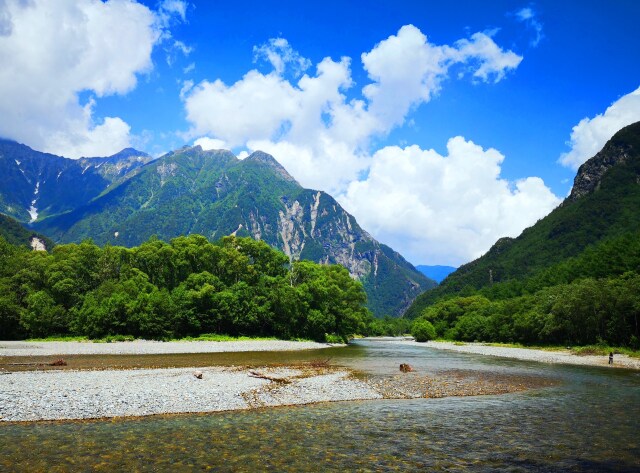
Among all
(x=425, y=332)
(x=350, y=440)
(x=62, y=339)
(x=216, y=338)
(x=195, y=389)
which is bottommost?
(x=425, y=332)

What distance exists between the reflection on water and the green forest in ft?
202

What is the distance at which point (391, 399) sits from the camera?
2594 cm

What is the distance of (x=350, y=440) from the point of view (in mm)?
16281

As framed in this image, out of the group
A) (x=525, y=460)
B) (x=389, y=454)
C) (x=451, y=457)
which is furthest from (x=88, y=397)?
(x=525, y=460)

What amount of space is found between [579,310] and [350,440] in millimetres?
78663

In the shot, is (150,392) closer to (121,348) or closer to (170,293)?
(121,348)

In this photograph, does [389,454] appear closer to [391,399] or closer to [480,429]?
[480,429]

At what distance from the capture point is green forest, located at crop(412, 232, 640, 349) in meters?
73.4

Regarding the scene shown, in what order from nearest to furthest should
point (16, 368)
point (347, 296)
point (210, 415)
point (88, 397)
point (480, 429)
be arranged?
point (480, 429), point (210, 415), point (88, 397), point (16, 368), point (347, 296)

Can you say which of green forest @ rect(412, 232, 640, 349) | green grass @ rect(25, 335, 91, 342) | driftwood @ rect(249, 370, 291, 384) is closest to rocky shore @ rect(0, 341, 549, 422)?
driftwood @ rect(249, 370, 291, 384)

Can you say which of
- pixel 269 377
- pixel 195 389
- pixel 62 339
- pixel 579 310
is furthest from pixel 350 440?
pixel 579 310

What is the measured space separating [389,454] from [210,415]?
10.0 m

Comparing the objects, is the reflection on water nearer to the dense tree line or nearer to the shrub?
the dense tree line

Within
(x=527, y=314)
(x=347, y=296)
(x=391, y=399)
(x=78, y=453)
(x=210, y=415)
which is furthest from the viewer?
(x=347, y=296)
